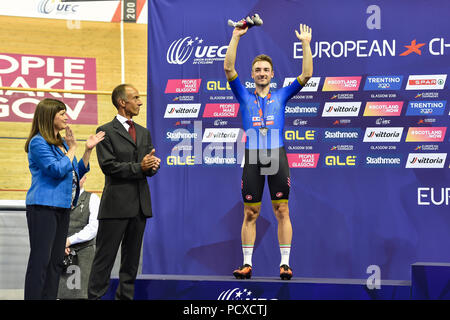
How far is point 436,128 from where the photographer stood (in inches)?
210

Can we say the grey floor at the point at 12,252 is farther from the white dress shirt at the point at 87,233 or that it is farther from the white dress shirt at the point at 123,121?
the white dress shirt at the point at 123,121

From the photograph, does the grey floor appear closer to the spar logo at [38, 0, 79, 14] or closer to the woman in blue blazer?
the woman in blue blazer

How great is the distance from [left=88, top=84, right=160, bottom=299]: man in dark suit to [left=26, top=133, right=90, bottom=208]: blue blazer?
0.34 metres

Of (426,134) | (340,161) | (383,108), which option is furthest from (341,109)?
(426,134)

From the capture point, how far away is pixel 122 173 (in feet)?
13.3

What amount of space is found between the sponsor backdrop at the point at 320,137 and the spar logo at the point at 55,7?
6967mm

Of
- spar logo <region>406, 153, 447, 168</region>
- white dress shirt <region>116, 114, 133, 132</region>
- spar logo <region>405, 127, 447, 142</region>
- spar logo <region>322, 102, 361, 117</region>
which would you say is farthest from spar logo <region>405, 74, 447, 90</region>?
white dress shirt <region>116, 114, 133, 132</region>

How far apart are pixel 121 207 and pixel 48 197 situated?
1.73ft

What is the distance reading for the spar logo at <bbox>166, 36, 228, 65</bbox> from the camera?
5777 mm

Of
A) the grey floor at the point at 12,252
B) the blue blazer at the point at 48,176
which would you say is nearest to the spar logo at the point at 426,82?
the blue blazer at the point at 48,176

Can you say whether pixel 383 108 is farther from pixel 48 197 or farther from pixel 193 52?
pixel 48 197

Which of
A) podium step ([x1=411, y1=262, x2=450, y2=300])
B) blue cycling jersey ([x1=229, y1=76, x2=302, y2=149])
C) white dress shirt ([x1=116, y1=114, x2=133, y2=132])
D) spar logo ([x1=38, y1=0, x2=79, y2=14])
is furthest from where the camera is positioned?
spar logo ([x1=38, y1=0, x2=79, y2=14])

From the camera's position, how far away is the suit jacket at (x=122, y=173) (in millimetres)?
4051
